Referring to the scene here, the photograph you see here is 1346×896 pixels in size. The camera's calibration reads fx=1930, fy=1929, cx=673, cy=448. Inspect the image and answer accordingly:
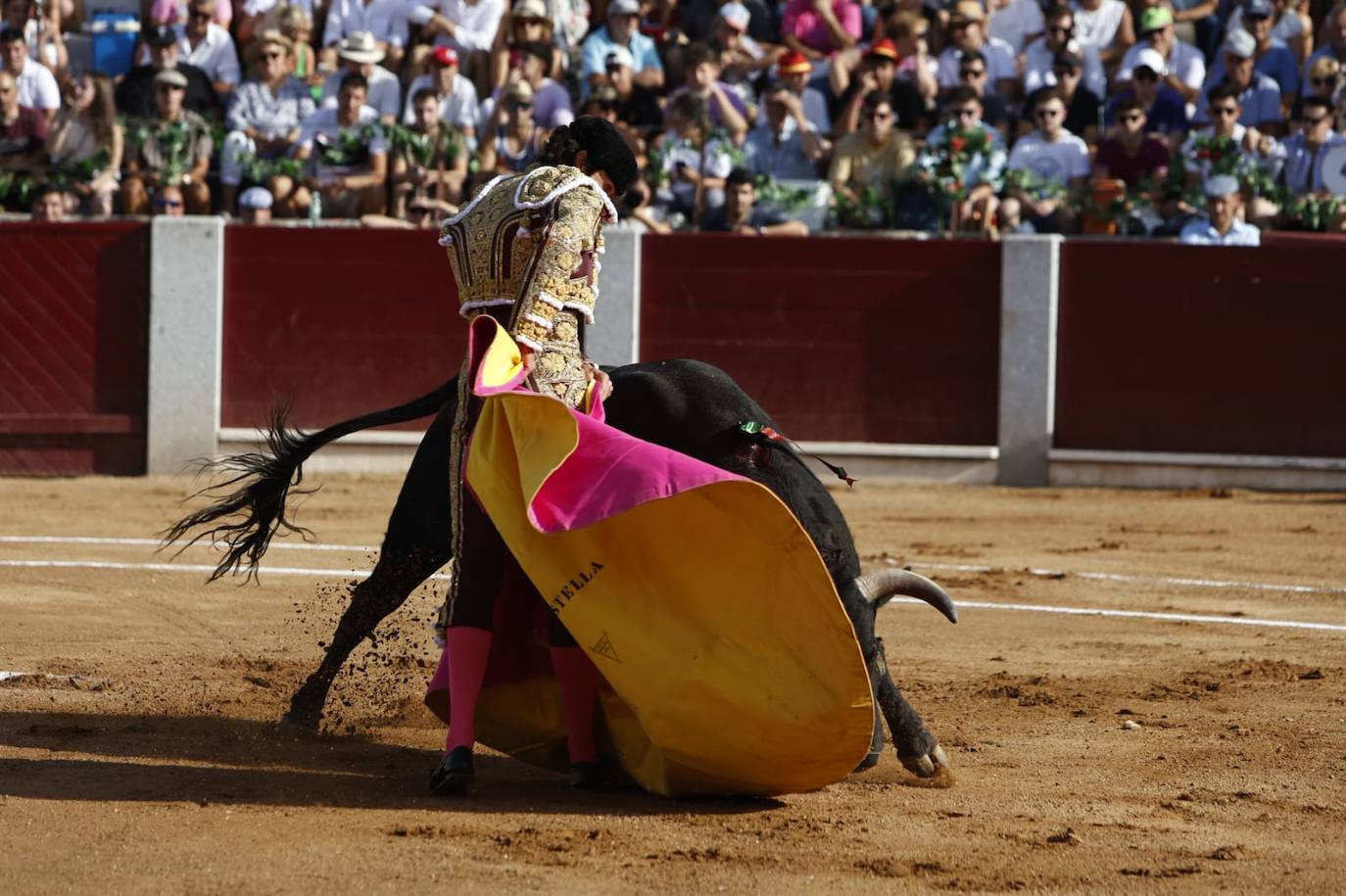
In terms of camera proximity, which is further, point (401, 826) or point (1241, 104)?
point (1241, 104)

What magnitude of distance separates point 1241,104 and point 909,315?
188cm

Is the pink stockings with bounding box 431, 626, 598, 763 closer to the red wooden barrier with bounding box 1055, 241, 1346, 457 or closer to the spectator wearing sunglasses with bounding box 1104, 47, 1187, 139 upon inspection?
the red wooden barrier with bounding box 1055, 241, 1346, 457

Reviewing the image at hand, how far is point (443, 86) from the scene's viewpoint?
9086 millimetres

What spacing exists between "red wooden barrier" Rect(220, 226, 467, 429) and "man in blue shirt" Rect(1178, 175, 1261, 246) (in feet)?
11.1

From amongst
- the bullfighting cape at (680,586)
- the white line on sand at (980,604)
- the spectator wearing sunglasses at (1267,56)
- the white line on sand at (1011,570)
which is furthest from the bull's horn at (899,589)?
the spectator wearing sunglasses at (1267,56)

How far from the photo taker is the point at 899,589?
11.5 ft

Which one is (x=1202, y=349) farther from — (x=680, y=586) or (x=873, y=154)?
(x=680, y=586)

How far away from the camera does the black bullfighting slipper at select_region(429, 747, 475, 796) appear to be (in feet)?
10.6

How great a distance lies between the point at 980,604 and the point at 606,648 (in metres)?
2.72

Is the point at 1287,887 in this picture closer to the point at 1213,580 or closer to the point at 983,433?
the point at 1213,580

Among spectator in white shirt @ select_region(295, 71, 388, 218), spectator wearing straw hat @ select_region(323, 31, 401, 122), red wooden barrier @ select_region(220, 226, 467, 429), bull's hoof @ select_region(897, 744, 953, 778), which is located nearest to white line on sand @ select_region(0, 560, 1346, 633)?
bull's hoof @ select_region(897, 744, 953, 778)

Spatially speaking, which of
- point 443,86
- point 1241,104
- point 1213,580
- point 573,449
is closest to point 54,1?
point 443,86

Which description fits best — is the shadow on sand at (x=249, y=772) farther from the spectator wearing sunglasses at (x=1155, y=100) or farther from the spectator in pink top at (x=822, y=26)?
the spectator in pink top at (x=822, y=26)

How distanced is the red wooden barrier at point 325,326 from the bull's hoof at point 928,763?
18.5 ft
